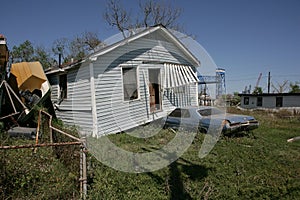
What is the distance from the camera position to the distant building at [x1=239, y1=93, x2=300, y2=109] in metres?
22.8

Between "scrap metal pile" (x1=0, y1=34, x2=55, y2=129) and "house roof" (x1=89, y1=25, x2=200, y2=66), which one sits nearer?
"scrap metal pile" (x1=0, y1=34, x2=55, y2=129)

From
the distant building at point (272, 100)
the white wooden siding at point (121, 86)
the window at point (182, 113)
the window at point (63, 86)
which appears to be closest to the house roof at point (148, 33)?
the white wooden siding at point (121, 86)

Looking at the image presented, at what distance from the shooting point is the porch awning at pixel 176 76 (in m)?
10.4

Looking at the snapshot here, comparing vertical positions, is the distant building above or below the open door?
below

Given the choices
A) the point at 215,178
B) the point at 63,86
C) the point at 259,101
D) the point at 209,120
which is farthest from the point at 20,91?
the point at 259,101

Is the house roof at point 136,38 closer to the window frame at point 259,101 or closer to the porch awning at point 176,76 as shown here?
the porch awning at point 176,76

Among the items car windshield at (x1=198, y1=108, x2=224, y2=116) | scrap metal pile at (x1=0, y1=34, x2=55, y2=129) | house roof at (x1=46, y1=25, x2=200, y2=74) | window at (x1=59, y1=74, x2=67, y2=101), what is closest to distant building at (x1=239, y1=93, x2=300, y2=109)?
house roof at (x1=46, y1=25, x2=200, y2=74)

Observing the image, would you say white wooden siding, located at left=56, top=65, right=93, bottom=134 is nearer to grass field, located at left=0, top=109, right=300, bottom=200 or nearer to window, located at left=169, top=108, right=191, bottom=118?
grass field, located at left=0, top=109, right=300, bottom=200

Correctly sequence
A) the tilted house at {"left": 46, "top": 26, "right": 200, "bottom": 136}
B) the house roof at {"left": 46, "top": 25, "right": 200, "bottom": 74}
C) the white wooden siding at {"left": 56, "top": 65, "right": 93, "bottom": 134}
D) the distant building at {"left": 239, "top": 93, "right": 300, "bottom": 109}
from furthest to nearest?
the distant building at {"left": 239, "top": 93, "right": 300, "bottom": 109} → the white wooden siding at {"left": 56, "top": 65, "right": 93, "bottom": 134} → the tilted house at {"left": 46, "top": 26, "right": 200, "bottom": 136} → the house roof at {"left": 46, "top": 25, "right": 200, "bottom": 74}

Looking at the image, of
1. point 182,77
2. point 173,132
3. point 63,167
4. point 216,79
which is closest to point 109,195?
point 63,167

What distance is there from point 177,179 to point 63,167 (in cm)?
249

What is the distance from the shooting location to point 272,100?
2458cm

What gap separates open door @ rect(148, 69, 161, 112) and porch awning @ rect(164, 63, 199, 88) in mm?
559

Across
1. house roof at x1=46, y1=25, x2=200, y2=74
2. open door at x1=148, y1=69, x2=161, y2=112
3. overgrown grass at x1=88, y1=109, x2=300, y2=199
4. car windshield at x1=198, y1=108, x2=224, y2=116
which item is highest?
house roof at x1=46, y1=25, x2=200, y2=74
